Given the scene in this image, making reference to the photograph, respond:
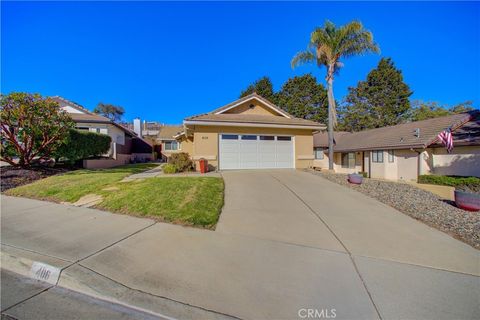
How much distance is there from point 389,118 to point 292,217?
34507 mm

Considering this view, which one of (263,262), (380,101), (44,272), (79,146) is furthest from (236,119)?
(380,101)

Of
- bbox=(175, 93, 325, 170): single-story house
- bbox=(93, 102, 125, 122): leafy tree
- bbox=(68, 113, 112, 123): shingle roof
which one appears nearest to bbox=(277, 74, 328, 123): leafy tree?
bbox=(175, 93, 325, 170): single-story house

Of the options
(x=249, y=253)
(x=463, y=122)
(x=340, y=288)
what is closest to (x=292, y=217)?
(x=249, y=253)

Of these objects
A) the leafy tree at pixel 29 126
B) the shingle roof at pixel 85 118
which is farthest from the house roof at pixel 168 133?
the leafy tree at pixel 29 126

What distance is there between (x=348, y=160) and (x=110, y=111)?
61108mm

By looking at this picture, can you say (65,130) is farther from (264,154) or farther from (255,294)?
(255,294)

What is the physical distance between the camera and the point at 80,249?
3.72m

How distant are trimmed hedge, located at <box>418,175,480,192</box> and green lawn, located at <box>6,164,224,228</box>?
43.5ft

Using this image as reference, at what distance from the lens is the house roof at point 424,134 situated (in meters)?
14.3

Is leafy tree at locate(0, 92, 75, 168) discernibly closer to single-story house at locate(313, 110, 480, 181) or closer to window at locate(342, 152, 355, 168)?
single-story house at locate(313, 110, 480, 181)

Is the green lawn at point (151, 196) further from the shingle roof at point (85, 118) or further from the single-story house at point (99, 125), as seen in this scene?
the shingle roof at point (85, 118)

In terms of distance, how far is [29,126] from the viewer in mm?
10258

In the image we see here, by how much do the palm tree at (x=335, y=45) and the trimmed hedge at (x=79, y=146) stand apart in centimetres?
1607
